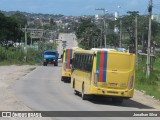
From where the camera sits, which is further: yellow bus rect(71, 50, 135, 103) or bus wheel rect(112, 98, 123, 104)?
bus wheel rect(112, 98, 123, 104)

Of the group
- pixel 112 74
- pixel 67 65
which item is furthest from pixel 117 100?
→ pixel 67 65

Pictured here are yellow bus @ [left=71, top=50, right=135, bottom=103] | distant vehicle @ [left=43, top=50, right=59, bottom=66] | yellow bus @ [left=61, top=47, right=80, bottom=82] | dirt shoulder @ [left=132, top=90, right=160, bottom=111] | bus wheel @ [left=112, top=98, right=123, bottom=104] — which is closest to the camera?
yellow bus @ [left=71, top=50, right=135, bottom=103]

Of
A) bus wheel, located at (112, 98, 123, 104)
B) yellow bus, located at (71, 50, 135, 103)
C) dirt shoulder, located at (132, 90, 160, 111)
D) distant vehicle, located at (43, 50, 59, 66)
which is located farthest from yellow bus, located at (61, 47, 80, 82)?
distant vehicle, located at (43, 50, 59, 66)

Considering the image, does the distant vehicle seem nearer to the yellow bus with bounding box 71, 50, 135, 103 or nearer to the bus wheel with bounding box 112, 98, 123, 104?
the bus wheel with bounding box 112, 98, 123, 104

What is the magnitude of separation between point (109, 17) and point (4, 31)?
31349 millimetres

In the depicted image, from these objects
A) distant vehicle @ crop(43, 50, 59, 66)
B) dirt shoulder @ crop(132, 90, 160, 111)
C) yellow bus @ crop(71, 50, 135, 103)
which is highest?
yellow bus @ crop(71, 50, 135, 103)

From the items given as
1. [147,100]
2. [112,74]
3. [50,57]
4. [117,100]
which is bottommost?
[50,57]

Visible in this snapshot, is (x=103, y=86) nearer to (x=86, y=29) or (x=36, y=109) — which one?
(x=36, y=109)

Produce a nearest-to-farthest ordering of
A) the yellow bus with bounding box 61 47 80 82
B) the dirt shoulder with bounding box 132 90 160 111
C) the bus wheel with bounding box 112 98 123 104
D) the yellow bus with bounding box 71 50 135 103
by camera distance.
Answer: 1. the yellow bus with bounding box 71 50 135 103
2. the dirt shoulder with bounding box 132 90 160 111
3. the bus wheel with bounding box 112 98 123 104
4. the yellow bus with bounding box 61 47 80 82

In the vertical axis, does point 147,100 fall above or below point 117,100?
below

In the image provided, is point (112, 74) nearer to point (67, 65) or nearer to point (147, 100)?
point (147, 100)

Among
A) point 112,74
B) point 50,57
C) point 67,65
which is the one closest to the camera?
point 112,74

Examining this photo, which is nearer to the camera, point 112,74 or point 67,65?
point 112,74

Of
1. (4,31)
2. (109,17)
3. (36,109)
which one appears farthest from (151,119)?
(109,17)
